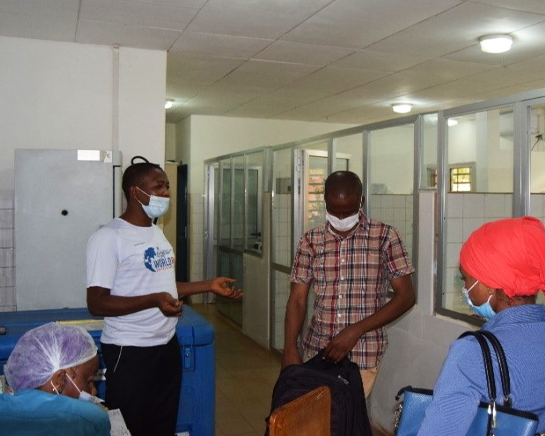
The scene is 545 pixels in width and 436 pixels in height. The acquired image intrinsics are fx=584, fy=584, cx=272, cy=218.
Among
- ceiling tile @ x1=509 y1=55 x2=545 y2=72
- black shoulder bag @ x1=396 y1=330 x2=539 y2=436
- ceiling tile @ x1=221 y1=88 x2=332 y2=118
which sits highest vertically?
ceiling tile @ x1=509 y1=55 x2=545 y2=72

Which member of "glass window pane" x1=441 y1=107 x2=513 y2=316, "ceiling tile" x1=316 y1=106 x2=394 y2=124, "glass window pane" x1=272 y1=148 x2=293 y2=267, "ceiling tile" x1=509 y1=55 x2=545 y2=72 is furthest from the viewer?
"ceiling tile" x1=316 y1=106 x2=394 y2=124

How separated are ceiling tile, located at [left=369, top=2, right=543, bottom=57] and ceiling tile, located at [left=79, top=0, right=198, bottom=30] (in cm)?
150

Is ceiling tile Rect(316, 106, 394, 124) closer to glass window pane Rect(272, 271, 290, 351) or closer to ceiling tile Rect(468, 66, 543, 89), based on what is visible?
ceiling tile Rect(468, 66, 543, 89)

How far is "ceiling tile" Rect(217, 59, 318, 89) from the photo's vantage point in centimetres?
503

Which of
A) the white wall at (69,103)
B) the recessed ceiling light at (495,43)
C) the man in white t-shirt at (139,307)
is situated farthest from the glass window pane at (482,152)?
the man in white t-shirt at (139,307)

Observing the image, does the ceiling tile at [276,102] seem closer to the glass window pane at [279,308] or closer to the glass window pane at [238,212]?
the glass window pane at [238,212]

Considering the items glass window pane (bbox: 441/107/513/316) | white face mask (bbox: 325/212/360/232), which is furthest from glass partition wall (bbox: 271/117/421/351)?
glass window pane (bbox: 441/107/513/316)

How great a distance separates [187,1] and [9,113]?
157 centimetres

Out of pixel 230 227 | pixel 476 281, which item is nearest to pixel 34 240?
pixel 476 281

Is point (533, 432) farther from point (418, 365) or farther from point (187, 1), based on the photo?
point (187, 1)

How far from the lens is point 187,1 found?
3.33 meters

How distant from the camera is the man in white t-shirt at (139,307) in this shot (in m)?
2.09

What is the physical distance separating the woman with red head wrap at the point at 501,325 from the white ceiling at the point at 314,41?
2.39 metres

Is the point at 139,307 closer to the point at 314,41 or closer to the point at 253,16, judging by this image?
the point at 253,16
